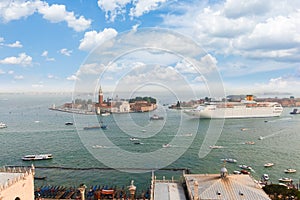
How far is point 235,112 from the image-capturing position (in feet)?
164

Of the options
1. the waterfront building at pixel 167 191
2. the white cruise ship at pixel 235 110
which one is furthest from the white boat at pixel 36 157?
the white cruise ship at pixel 235 110

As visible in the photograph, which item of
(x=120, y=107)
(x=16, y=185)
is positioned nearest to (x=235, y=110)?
(x=120, y=107)

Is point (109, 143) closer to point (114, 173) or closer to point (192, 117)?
point (114, 173)

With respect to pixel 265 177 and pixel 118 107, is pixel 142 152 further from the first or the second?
pixel 118 107

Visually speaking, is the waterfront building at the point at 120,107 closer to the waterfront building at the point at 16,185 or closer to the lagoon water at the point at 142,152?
the lagoon water at the point at 142,152

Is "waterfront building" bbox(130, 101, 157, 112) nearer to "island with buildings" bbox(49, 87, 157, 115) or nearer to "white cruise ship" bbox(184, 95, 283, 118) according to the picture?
"island with buildings" bbox(49, 87, 157, 115)

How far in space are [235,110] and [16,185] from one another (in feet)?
149

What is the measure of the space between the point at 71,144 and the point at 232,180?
2085cm

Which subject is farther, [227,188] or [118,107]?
[118,107]

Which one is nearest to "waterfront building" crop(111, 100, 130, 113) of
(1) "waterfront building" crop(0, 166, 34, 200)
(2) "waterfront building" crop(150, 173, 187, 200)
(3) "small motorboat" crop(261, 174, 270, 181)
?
(3) "small motorboat" crop(261, 174, 270, 181)

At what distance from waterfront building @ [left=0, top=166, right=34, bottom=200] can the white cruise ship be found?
38038 mm

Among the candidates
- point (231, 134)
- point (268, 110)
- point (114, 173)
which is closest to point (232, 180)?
point (114, 173)

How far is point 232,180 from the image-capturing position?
384 inches

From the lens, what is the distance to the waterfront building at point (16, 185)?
8328mm
